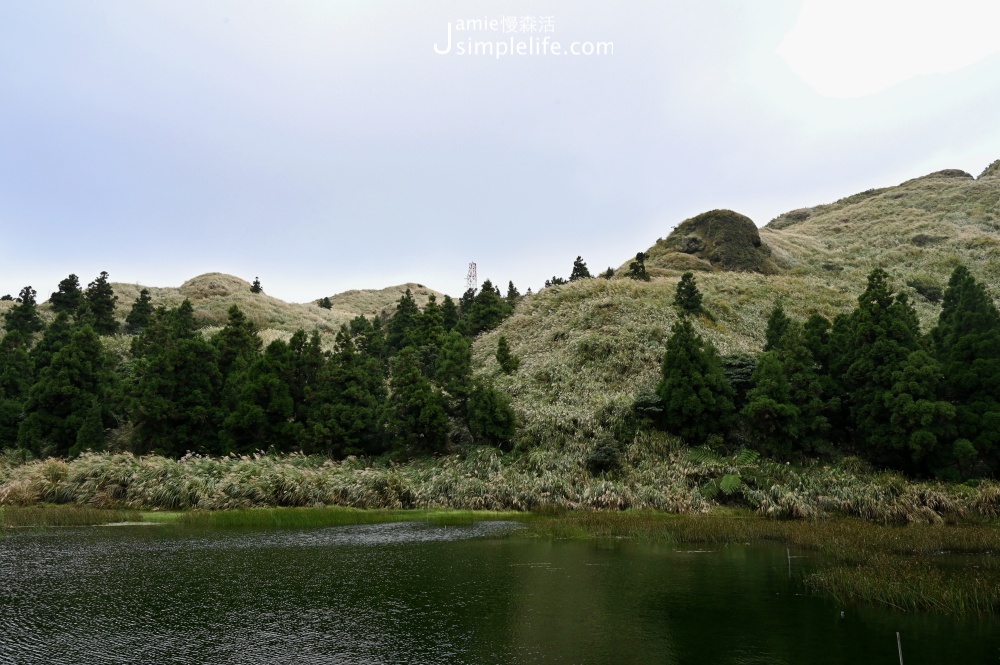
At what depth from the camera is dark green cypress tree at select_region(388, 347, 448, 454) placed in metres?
35.9

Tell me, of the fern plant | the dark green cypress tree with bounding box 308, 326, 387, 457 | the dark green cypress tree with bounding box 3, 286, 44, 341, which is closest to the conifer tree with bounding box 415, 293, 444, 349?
the dark green cypress tree with bounding box 308, 326, 387, 457

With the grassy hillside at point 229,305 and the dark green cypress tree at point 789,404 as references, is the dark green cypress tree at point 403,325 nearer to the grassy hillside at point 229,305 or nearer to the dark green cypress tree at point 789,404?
the grassy hillside at point 229,305

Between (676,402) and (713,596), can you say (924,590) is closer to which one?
(713,596)

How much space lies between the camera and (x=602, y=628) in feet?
34.5

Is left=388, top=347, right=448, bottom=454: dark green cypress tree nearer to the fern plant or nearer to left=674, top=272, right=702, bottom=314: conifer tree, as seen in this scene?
the fern plant

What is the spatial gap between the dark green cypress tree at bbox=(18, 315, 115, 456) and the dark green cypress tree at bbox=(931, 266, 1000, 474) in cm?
4909

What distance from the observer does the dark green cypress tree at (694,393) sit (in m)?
33.9

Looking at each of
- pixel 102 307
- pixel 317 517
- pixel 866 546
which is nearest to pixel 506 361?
pixel 317 517

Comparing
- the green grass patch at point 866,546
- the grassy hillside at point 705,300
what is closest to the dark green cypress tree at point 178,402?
the grassy hillside at point 705,300

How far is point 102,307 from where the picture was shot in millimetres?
73562

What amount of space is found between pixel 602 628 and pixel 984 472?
28.4 meters

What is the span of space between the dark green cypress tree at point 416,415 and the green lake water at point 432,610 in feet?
57.7

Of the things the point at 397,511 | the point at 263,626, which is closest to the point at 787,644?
the point at 263,626

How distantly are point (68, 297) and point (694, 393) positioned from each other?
8652 cm
